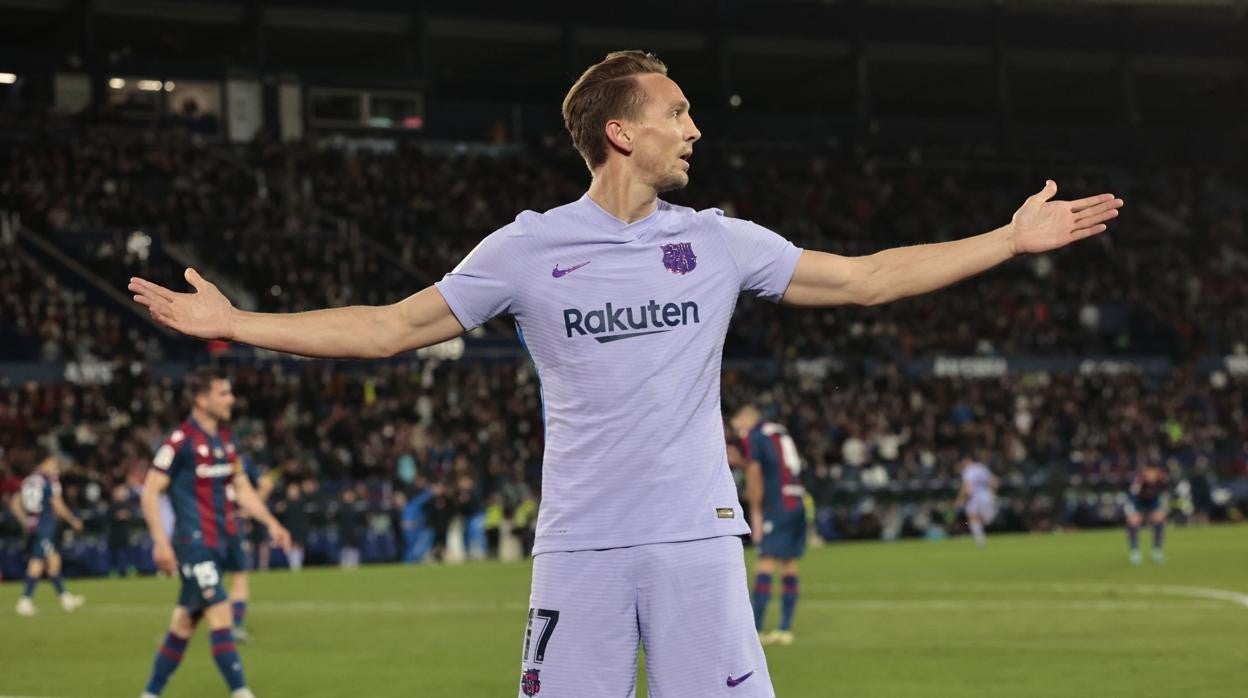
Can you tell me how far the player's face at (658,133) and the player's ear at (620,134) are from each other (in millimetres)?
14

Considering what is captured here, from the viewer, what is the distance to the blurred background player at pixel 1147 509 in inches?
1022

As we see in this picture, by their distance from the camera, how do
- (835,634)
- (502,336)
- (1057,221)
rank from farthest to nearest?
1. (502,336)
2. (835,634)
3. (1057,221)

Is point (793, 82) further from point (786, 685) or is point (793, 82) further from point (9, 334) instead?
point (786, 685)

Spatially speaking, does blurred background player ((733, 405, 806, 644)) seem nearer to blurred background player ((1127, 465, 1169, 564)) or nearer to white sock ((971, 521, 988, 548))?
blurred background player ((1127, 465, 1169, 564))

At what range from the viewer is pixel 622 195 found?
4.52 metres

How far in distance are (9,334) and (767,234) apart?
31.9 meters

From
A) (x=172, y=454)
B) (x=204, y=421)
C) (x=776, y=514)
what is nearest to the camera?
(x=172, y=454)

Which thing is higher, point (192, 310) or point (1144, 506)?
point (192, 310)

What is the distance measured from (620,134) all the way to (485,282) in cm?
54

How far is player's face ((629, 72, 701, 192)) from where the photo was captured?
448 centimetres

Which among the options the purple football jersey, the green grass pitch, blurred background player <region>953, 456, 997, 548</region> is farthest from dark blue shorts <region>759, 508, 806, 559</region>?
blurred background player <region>953, 456, 997, 548</region>

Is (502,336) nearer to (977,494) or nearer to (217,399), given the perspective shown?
(977,494)

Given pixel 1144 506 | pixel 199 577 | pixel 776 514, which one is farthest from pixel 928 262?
pixel 1144 506

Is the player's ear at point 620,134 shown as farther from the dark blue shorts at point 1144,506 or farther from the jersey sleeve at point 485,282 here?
the dark blue shorts at point 1144,506
